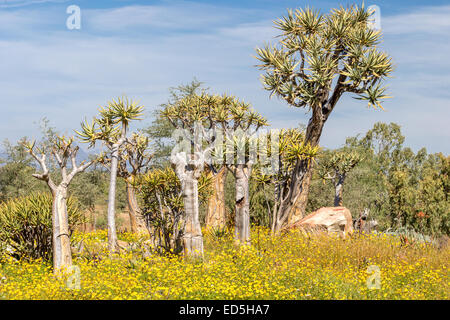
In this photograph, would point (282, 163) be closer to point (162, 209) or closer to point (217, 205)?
point (217, 205)

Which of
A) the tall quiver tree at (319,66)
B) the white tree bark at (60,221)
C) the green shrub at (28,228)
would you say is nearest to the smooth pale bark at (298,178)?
the tall quiver tree at (319,66)

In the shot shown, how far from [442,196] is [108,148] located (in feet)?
52.5

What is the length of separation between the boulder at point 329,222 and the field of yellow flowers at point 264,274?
47.2 inches

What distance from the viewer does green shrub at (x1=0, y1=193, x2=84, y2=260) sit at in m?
13.4

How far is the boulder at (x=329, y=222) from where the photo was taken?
16453 mm

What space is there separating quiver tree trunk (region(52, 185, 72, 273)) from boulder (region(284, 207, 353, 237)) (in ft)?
29.1

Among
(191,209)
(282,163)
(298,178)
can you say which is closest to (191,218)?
(191,209)

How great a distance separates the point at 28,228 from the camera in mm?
13602

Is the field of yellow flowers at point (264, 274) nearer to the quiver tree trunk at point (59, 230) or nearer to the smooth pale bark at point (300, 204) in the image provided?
the quiver tree trunk at point (59, 230)

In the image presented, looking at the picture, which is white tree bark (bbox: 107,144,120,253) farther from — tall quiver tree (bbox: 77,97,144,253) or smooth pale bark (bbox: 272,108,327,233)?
smooth pale bark (bbox: 272,108,327,233)

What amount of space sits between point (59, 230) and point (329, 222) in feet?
32.3

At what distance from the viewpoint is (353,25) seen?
20156 millimetres

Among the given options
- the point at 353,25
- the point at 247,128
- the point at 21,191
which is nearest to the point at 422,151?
the point at 353,25
